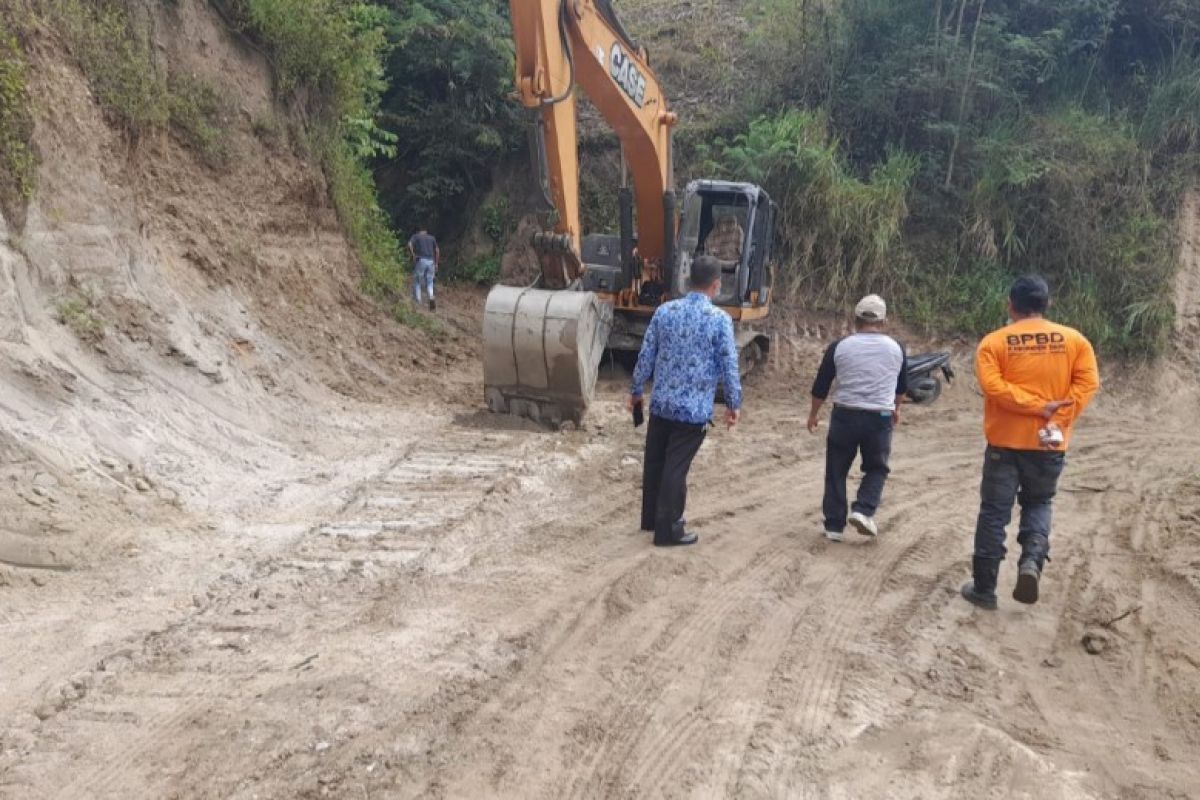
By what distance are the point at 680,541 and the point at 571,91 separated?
475cm

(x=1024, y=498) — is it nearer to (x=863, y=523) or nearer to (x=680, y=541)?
(x=863, y=523)

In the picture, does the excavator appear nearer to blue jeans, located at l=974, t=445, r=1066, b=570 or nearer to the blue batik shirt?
the blue batik shirt

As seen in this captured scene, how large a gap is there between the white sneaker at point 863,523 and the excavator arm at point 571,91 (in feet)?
12.9

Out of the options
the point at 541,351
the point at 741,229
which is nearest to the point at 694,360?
the point at 541,351

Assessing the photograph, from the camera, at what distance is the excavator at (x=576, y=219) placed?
26.3 ft

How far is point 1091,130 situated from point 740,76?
6.18 m

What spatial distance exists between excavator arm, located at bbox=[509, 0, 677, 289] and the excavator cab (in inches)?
33.5

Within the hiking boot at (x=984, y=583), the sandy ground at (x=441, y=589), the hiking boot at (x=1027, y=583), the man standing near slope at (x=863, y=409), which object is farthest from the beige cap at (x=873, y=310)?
the hiking boot at (x=1027, y=583)

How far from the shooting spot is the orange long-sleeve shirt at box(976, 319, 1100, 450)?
4.57 metres

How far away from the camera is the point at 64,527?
4.75 m

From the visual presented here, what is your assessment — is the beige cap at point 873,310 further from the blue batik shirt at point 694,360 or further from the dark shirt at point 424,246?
the dark shirt at point 424,246

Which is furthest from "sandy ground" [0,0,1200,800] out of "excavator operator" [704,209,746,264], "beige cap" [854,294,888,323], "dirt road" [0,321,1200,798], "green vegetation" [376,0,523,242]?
"green vegetation" [376,0,523,242]

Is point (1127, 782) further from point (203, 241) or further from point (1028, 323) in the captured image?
point (203, 241)

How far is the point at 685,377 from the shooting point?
5.41m
